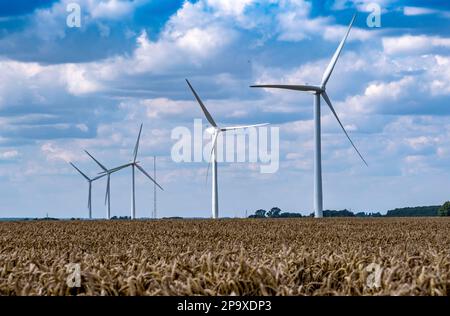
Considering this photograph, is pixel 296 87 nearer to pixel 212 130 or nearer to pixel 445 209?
pixel 212 130

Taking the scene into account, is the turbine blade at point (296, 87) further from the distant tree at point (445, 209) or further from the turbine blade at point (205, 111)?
the distant tree at point (445, 209)

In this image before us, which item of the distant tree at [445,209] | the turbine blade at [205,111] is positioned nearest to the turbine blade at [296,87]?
the turbine blade at [205,111]

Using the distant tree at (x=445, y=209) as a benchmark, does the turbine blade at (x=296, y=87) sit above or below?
above

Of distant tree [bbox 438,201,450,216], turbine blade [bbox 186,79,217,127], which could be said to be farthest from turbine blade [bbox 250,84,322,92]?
distant tree [bbox 438,201,450,216]

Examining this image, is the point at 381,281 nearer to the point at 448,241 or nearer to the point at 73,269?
the point at 73,269

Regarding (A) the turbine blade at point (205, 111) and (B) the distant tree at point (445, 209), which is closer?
(A) the turbine blade at point (205, 111)

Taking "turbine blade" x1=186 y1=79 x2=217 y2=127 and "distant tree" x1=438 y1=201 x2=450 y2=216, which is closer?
"turbine blade" x1=186 y1=79 x2=217 y2=127

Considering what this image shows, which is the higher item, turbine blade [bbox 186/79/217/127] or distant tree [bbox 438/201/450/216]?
turbine blade [bbox 186/79/217/127]

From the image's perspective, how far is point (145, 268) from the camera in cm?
1455

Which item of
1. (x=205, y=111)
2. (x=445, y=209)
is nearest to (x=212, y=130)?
(x=205, y=111)

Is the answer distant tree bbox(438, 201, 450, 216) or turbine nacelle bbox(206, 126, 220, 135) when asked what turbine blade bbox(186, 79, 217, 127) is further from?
distant tree bbox(438, 201, 450, 216)
